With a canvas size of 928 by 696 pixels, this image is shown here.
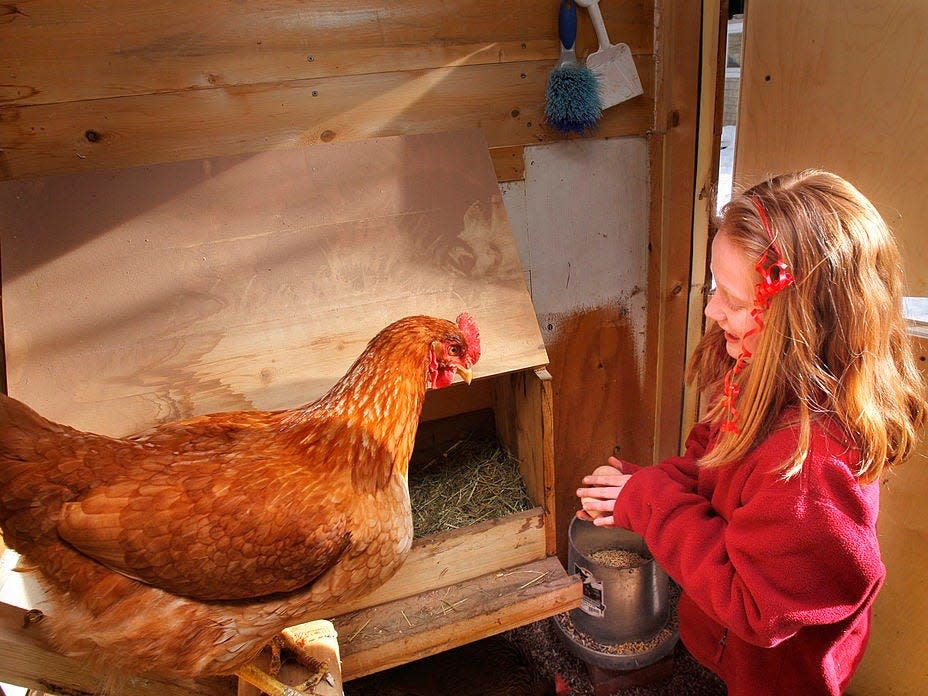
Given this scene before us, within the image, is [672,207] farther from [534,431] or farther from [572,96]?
[534,431]

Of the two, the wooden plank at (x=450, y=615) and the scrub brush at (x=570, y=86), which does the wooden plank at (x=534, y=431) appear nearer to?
the wooden plank at (x=450, y=615)

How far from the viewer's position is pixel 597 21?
175cm

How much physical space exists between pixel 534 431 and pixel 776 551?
647mm

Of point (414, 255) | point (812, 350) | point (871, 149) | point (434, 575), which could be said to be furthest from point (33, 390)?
point (871, 149)

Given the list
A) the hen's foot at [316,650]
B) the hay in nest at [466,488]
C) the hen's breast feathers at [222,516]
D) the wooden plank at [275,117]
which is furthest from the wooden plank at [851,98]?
the hen's foot at [316,650]

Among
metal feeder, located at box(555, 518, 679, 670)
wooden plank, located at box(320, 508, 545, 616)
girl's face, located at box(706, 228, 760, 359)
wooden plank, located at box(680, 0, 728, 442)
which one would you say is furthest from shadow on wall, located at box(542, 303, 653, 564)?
girl's face, located at box(706, 228, 760, 359)

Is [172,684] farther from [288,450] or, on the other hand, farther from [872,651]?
[872,651]

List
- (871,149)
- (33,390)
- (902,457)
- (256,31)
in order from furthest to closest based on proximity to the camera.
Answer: (256,31) → (871,149) → (33,390) → (902,457)

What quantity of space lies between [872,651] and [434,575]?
4.23 feet

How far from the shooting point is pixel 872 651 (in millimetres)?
1718

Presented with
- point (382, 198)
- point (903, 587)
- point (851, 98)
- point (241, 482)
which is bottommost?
point (903, 587)

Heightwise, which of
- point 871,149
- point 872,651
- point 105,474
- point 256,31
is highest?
point 256,31

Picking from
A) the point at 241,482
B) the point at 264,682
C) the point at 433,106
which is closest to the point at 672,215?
the point at 433,106

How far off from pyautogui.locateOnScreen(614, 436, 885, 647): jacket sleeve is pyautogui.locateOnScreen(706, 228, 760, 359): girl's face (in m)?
0.26
